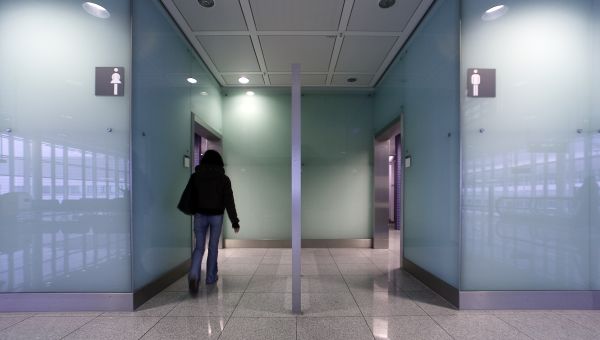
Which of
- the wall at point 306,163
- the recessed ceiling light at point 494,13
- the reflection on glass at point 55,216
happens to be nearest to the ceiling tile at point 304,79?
the wall at point 306,163

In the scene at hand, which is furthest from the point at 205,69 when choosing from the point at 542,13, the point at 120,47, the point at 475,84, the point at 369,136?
the point at 542,13

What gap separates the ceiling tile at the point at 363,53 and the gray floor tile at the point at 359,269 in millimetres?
3380

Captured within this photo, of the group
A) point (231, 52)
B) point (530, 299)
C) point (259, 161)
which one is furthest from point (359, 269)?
point (231, 52)

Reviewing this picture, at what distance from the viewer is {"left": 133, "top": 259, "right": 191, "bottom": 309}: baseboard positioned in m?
2.96

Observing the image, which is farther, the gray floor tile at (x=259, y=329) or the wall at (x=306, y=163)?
the wall at (x=306, y=163)

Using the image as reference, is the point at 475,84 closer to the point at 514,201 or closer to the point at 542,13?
the point at 542,13

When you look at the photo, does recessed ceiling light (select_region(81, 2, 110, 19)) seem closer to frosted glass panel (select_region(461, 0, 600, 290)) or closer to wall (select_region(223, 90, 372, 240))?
wall (select_region(223, 90, 372, 240))

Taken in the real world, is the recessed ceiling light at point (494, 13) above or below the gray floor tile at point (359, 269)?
above

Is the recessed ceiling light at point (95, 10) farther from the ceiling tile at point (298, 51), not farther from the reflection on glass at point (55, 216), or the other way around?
the ceiling tile at point (298, 51)

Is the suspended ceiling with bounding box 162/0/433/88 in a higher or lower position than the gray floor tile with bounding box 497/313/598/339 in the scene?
Answer: higher

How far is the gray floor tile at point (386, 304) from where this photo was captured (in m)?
2.85

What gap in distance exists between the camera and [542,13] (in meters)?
3.05

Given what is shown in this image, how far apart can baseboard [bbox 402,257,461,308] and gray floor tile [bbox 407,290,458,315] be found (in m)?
0.05

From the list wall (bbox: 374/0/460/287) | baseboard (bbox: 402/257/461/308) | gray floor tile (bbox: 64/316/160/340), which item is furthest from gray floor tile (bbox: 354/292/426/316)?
gray floor tile (bbox: 64/316/160/340)
